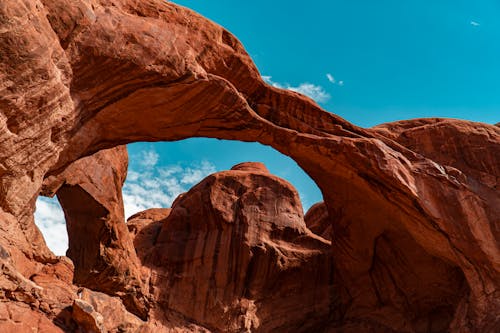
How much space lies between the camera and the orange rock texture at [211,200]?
984 cm

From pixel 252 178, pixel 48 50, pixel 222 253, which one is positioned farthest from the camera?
pixel 252 178

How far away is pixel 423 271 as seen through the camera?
17328 mm

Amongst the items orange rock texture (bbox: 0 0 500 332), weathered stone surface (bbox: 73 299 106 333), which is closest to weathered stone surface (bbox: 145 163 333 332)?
orange rock texture (bbox: 0 0 500 332)

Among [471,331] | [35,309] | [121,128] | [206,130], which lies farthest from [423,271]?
[35,309]

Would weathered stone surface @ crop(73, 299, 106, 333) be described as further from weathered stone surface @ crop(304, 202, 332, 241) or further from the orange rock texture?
weathered stone surface @ crop(304, 202, 332, 241)

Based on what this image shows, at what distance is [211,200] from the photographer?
20000 millimetres

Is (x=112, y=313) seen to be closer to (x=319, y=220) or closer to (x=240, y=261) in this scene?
(x=240, y=261)

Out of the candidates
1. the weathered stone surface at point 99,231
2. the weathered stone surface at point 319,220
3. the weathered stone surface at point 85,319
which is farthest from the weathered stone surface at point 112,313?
the weathered stone surface at point 319,220

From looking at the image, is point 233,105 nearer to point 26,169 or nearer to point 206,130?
point 206,130

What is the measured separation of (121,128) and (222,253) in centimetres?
764

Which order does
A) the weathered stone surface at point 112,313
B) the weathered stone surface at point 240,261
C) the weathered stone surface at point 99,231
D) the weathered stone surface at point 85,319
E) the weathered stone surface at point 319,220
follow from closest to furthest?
the weathered stone surface at point 85,319, the weathered stone surface at point 112,313, the weathered stone surface at point 99,231, the weathered stone surface at point 240,261, the weathered stone surface at point 319,220

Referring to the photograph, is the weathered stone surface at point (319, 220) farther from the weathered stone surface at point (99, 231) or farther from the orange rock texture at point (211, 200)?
the weathered stone surface at point (99, 231)

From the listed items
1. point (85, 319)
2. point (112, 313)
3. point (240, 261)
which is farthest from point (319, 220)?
point (85, 319)

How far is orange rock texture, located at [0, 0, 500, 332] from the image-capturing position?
32.3 ft
